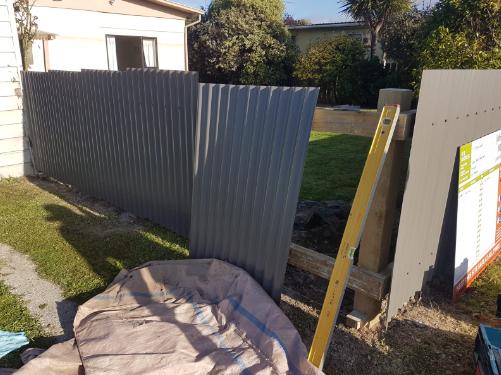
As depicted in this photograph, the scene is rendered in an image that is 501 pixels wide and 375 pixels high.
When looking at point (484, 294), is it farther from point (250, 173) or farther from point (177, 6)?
point (177, 6)

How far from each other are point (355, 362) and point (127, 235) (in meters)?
3.35

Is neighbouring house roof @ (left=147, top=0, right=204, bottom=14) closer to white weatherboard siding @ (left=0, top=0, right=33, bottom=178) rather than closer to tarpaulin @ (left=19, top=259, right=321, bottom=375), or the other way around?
white weatherboard siding @ (left=0, top=0, right=33, bottom=178)

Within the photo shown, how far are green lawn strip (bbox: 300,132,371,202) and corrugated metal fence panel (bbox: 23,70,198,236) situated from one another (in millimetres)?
2358

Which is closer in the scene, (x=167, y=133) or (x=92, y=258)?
(x=92, y=258)

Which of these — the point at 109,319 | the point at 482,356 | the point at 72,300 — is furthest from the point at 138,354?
the point at 482,356

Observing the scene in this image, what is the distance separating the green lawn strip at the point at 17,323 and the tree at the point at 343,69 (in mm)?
16213

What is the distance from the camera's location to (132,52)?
50.0 ft

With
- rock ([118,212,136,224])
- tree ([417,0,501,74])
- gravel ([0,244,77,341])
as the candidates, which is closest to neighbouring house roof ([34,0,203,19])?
rock ([118,212,136,224])

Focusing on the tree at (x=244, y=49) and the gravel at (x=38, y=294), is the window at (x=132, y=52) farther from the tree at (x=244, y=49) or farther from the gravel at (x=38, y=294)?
the gravel at (x=38, y=294)

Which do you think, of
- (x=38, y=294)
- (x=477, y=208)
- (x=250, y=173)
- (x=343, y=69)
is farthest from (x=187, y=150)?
(x=343, y=69)

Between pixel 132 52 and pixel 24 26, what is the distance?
5.96 m

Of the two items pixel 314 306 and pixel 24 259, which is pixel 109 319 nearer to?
pixel 314 306

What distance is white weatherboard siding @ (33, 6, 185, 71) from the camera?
11359 millimetres

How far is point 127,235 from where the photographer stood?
17.3ft
